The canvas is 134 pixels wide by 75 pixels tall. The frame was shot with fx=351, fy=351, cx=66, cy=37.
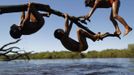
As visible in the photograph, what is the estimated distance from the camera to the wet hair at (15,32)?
6.94 m

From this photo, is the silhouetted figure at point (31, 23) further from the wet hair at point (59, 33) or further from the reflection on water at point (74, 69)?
the reflection on water at point (74, 69)

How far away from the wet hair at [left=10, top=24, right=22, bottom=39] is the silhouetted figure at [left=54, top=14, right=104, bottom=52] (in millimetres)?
830

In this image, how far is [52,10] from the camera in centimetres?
618

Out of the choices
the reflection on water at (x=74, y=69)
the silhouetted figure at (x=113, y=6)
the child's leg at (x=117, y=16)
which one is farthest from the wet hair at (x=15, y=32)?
the reflection on water at (x=74, y=69)

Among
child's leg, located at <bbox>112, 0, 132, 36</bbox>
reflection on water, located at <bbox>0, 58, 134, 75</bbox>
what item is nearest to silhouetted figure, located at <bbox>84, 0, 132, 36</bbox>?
child's leg, located at <bbox>112, 0, 132, 36</bbox>

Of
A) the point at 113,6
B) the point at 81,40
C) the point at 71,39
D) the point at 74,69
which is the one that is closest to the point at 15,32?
the point at 71,39

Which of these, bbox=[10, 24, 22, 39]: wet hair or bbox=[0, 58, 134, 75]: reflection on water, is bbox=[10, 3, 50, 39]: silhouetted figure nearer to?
bbox=[10, 24, 22, 39]: wet hair

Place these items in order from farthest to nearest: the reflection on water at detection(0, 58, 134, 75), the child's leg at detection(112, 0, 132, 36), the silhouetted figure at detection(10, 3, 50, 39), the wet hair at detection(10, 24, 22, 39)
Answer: the reflection on water at detection(0, 58, 134, 75) < the wet hair at detection(10, 24, 22, 39) < the silhouetted figure at detection(10, 3, 50, 39) < the child's leg at detection(112, 0, 132, 36)

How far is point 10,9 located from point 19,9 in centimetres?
15

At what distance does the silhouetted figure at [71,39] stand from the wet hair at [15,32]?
83 cm

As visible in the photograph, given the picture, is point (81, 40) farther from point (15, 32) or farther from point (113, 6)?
point (15, 32)

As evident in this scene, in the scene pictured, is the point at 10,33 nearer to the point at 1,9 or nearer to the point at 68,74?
the point at 1,9

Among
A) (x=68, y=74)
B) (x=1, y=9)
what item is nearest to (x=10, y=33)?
(x=1, y=9)

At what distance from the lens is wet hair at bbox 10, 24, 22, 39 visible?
273 inches
